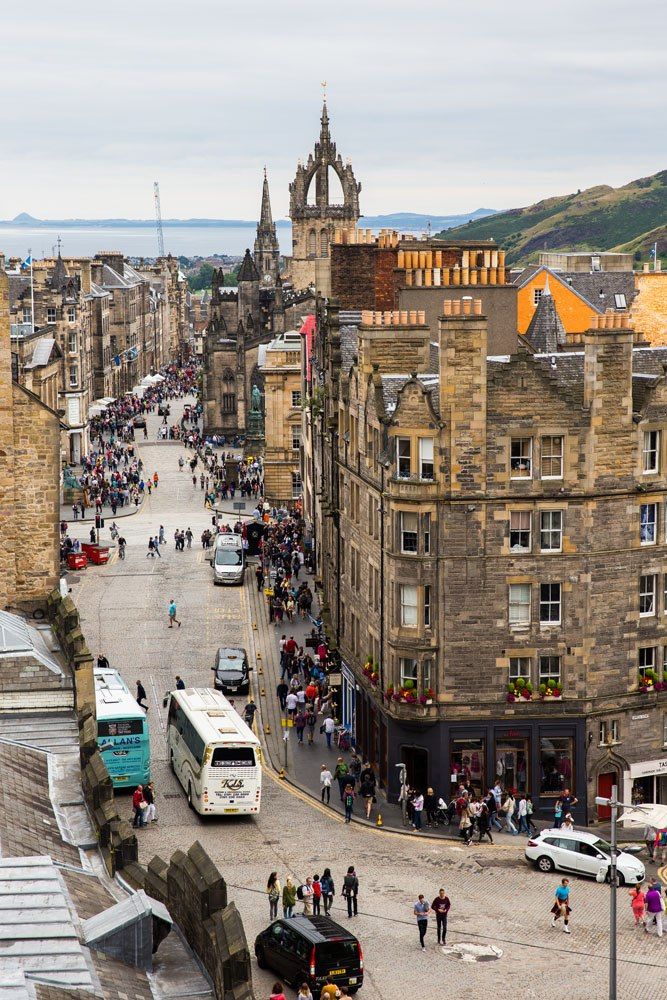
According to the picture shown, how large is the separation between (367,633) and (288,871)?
11.7 m

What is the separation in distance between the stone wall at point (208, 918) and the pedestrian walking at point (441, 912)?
11.7m

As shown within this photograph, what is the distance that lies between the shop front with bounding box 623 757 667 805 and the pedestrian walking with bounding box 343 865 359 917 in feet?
39.4

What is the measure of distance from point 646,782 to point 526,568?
7.59 metres

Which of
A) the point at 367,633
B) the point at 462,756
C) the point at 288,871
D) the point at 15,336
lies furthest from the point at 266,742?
the point at 15,336

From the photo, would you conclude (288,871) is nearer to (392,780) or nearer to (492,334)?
(392,780)

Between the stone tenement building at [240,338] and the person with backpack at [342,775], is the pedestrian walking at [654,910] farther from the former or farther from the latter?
the stone tenement building at [240,338]

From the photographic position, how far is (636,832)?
157 ft

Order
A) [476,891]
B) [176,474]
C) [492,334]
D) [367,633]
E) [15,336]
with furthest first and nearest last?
[176,474] → [15,336] → [492,334] → [367,633] → [476,891]

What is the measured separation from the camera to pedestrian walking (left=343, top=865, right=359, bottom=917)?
39.3 meters

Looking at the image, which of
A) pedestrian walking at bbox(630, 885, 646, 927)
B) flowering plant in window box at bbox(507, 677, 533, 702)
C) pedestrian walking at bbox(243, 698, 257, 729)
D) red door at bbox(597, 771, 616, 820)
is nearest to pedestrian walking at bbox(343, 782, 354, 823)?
flowering plant in window box at bbox(507, 677, 533, 702)

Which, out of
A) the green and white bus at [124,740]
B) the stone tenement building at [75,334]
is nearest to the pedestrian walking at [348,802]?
the green and white bus at [124,740]

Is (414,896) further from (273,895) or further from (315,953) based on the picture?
(315,953)

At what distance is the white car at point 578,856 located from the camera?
4241cm

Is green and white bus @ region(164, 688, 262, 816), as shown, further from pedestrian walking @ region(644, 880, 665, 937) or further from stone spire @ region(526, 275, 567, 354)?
stone spire @ region(526, 275, 567, 354)
